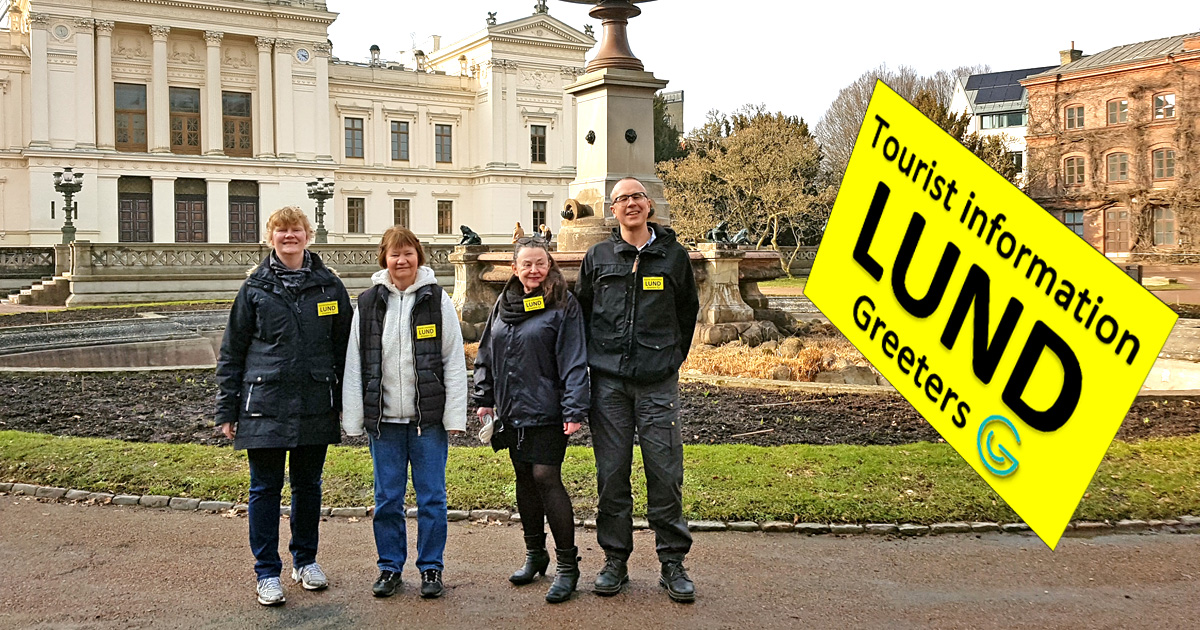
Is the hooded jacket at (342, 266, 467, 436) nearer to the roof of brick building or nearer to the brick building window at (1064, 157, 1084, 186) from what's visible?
the brick building window at (1064, 157, 1084, 186)

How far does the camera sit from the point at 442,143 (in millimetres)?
63938

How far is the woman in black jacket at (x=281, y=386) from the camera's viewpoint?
4867 millimetres

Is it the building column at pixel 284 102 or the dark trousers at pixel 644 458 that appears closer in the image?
the dark trousers at pixel 644 458

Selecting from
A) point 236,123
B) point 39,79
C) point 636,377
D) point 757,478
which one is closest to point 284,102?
point 236,123

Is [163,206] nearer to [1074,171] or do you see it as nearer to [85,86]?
[85,86]

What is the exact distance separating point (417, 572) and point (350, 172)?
5802cm

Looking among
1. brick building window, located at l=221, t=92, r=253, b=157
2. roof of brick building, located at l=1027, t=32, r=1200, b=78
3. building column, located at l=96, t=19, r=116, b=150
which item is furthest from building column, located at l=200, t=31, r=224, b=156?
roof of brick building, located at l=1027, t=32, r=1200, b=78

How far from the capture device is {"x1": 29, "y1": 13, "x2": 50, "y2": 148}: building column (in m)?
49.8

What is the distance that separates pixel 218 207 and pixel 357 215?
875 cm

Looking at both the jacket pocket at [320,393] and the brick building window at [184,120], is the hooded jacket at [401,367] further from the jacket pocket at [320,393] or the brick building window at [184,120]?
the brick building window at [184,120]

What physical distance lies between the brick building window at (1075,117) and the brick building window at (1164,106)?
12.4ft

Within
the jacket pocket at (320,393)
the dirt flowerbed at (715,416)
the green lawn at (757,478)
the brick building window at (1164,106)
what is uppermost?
the brick building window at (1164,106)

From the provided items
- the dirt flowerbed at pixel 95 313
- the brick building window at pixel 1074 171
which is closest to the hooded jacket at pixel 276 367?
the dirt flowerbed at pixel 95 313

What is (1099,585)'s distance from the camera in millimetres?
4953
